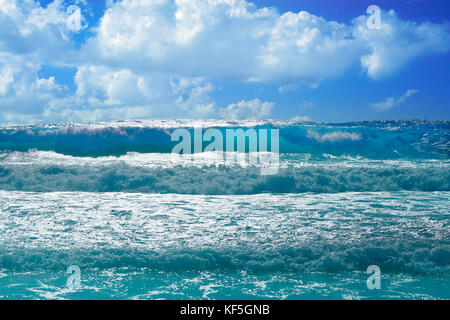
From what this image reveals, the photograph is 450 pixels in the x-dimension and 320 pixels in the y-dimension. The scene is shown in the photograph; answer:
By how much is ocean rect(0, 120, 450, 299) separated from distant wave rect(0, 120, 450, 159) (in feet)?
10.8

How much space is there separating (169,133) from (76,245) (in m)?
16.7

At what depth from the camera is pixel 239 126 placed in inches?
993

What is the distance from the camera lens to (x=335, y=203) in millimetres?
9227

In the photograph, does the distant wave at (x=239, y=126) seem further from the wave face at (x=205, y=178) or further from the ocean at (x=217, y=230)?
the wave face at (x=205, y=178)

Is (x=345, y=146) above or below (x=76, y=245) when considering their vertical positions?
above

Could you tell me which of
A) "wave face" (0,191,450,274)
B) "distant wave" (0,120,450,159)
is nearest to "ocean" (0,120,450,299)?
"wave face" (0,191,450,274)

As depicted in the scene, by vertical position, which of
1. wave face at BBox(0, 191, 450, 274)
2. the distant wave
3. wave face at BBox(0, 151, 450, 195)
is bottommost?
wave face at BBox(0, 191, 450, 274)

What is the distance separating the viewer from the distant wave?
19.0 meters

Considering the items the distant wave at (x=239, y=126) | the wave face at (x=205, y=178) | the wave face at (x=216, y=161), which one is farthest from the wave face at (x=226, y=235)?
the distant wave at (x=239, y=126)

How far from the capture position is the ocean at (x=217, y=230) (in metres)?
4.59

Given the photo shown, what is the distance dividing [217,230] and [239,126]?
19134mm

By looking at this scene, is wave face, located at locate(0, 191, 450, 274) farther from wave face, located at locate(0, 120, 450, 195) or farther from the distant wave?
the distant wave
